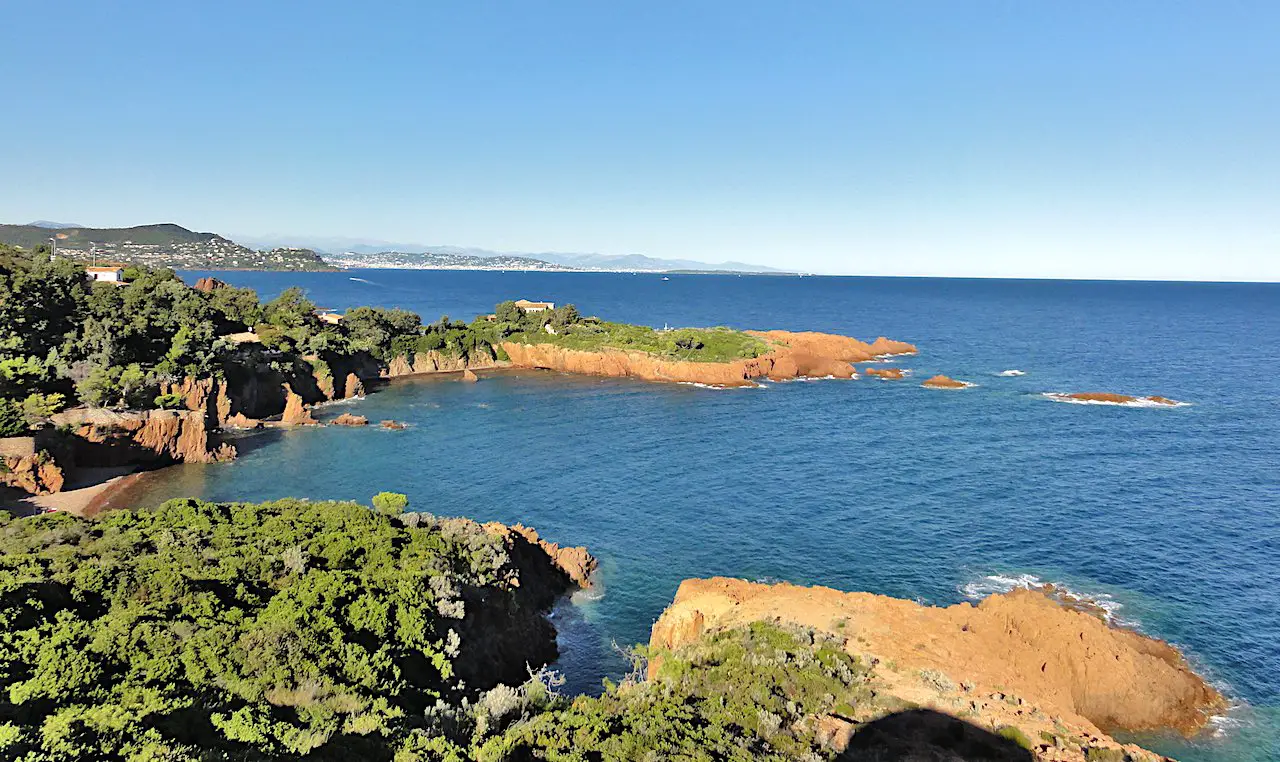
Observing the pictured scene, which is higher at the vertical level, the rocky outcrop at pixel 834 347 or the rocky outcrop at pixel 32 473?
the rocky outcrop at pixel 834 347

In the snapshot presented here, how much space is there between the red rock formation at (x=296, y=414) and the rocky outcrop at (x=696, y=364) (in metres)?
39.1

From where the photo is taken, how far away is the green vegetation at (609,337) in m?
98.8

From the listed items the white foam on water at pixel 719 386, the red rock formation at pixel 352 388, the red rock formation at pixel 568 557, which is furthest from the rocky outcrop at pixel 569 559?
the white foam on water at pixel 719 386

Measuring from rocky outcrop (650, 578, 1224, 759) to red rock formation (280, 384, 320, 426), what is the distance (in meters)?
49.4

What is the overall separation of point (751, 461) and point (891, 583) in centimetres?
2165

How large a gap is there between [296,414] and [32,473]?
23896 millimetres

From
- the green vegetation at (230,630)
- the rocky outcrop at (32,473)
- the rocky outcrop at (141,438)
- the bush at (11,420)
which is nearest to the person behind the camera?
the green vegetation at (230,630)

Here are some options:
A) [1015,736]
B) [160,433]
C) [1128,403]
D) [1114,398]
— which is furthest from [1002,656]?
[1114,398]

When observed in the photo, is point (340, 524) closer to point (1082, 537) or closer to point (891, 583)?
point (891, 583)

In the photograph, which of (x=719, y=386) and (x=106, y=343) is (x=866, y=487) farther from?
(x=106, y=343)

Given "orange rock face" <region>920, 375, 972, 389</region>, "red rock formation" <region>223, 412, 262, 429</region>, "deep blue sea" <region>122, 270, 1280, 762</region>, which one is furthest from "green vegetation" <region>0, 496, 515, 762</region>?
"orange rock face" <region>920, 375, 972, 389</region>

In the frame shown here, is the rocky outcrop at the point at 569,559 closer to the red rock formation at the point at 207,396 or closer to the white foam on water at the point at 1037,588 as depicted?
the white foam on water at the point at 1037,588

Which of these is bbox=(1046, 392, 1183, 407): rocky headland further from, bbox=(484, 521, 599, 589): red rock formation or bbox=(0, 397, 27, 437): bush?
bbox=(0, 397, 27, 437): bush

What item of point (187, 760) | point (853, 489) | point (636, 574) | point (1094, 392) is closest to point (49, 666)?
point (187, 760)
